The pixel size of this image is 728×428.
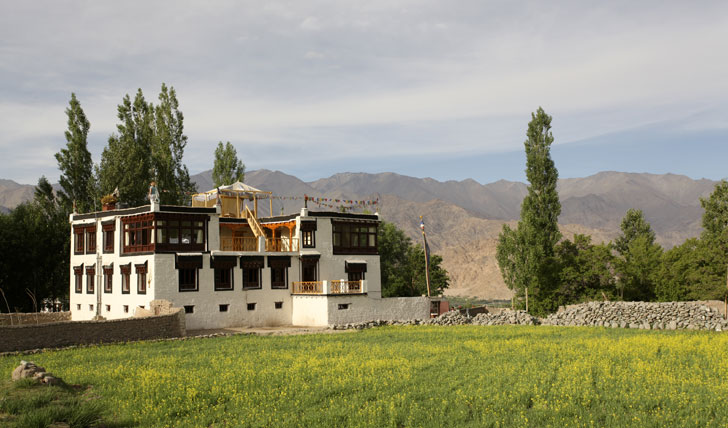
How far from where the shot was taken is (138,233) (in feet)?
142

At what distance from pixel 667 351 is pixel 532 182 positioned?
3386 cm

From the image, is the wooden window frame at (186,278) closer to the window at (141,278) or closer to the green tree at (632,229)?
the window at (141,278)

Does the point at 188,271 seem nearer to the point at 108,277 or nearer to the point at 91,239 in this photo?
the point at 108,277

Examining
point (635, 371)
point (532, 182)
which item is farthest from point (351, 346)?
point (532, 182)

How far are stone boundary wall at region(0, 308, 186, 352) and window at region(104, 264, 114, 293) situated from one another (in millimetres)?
11547

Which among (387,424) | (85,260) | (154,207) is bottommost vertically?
(387,424)

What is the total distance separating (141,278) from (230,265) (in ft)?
20.2

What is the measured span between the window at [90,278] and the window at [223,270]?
36.7 feet

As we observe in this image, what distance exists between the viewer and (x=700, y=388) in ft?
60.0

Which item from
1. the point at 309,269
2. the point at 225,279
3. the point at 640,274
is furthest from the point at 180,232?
the point at 640,274

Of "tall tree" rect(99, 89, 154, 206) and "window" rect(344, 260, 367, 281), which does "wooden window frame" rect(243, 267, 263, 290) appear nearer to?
"window" rect(344, 260, 367, 281)

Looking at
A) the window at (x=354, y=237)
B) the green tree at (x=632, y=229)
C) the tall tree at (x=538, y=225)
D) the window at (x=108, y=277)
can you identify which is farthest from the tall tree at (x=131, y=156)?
the green tree at (x=632, y=229)

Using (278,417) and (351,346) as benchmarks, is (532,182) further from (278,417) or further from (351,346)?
(278,417)

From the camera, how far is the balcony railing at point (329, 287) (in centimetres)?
4456
